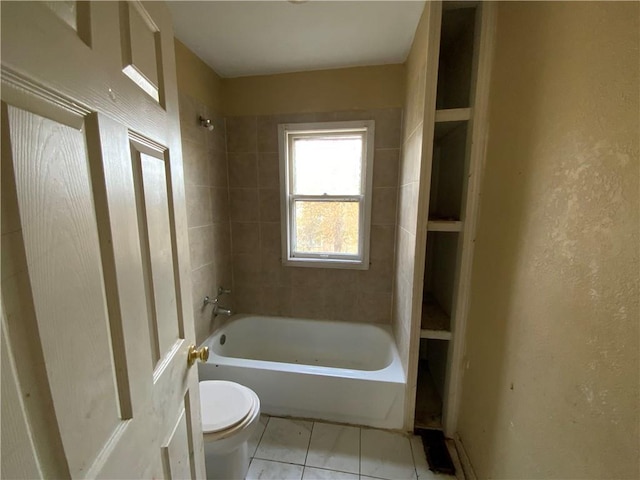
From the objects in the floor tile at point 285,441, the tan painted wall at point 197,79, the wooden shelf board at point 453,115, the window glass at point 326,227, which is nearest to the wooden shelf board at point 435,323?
the window glass at point 326,227

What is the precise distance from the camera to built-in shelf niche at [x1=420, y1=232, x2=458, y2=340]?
147 centimetres

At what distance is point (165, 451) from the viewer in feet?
2.14

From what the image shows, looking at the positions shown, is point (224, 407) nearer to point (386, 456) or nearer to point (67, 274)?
point (386, 456)

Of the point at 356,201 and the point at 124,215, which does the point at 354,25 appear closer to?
the point at 356,201

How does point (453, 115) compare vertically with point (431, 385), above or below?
above

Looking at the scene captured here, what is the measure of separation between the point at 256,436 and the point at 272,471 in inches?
9.3

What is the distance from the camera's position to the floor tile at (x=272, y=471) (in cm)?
130

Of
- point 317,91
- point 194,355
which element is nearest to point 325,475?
point 194,355

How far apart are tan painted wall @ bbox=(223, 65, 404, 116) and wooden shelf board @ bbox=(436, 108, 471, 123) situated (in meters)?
0.71

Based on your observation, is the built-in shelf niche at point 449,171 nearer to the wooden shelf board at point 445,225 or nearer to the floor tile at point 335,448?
the wooden shelf board at point 445,225

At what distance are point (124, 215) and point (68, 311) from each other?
0.63 ft

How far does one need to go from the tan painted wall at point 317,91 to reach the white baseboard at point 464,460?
7.00 ft

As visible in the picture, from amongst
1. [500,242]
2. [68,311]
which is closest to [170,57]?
[68,311]

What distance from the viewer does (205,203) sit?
1875mm
